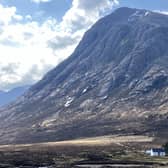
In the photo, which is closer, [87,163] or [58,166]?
[58,166]

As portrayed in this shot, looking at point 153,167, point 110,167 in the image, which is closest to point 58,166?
point 110,167

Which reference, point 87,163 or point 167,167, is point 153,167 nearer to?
point 167,167

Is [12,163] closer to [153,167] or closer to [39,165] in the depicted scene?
[39,165]

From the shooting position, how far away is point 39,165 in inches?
7274

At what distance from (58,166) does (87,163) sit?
2237 centimetres

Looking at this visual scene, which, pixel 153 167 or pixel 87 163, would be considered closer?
pixel 153 167

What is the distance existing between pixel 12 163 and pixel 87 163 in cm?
3140

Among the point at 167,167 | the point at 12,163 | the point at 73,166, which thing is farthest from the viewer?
the point at 12,163

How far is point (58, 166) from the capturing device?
6939 inches

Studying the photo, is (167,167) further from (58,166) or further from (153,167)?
(58,166)

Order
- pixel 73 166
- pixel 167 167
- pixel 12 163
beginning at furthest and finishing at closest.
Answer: pixel 12 163 < pixel 73 166 < pixel 167 167

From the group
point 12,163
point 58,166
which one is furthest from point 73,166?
point 12,163

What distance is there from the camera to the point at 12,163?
193375 mm

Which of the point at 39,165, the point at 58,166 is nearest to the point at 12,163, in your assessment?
the point at 39,165
